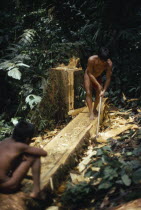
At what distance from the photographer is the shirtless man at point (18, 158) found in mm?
3250

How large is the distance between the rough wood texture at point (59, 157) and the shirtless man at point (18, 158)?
13 cm

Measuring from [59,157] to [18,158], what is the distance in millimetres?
1026

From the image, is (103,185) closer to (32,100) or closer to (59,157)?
(59,157)

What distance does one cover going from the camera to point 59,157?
4.29m

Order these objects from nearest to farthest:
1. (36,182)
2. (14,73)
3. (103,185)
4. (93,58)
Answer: (36,182) → (103,185) → (93,58) → (14,73)

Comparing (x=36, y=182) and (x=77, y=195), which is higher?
(x=36, y=182)

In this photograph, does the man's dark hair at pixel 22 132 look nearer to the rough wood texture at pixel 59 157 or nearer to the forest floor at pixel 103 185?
the rough wood texture at pixel 59 157

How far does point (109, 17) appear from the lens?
22.7 ft

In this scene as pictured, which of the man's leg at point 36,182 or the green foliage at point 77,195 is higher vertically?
the man's leg at point 36,182

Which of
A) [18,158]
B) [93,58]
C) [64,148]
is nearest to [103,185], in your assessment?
[18,158]

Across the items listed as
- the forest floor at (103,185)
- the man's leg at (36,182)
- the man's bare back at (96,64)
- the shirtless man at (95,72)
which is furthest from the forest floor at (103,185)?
the man's bare back at (96,64)

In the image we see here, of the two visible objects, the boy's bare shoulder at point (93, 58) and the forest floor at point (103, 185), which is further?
the boy's bare shoulder at point (93, 58)

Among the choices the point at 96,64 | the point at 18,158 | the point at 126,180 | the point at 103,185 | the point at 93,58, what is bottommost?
the point at 103,185

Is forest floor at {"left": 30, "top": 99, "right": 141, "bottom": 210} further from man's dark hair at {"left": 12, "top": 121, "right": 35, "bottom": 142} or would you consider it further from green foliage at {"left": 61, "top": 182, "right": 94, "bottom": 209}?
man's dark hair at {"left": 12, "top": 121, "right": 35, "bottom": 142}
